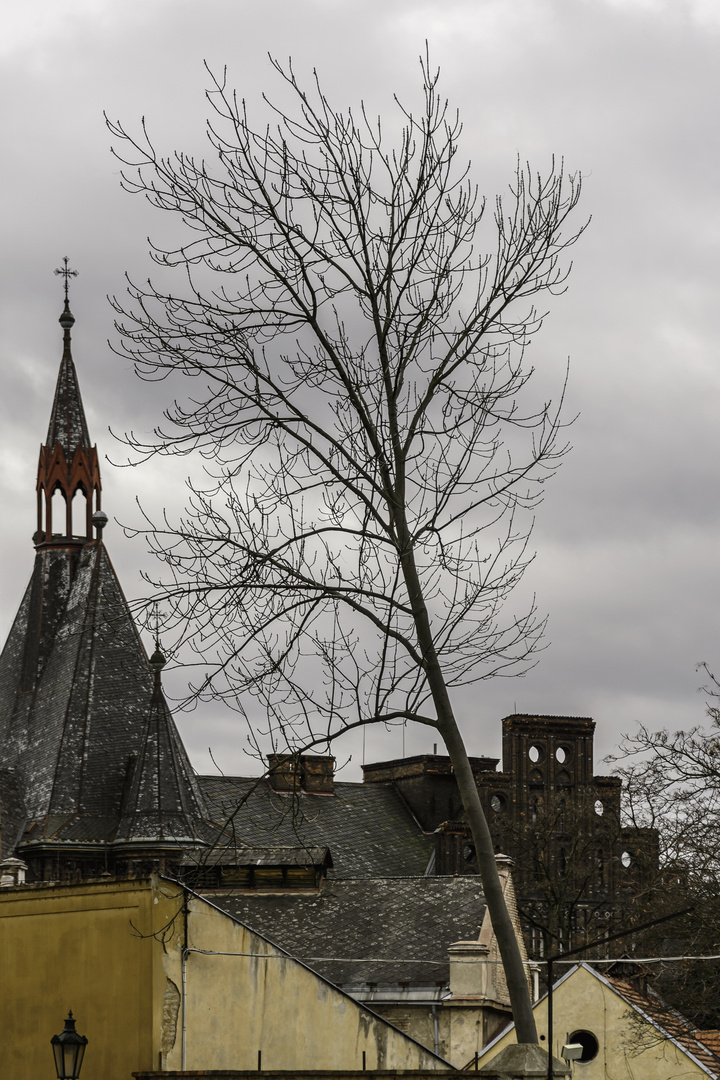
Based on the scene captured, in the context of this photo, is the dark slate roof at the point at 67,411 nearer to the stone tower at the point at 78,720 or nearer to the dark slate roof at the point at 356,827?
the stone tower at the point at 78,720

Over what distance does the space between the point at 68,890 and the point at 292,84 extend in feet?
24.3

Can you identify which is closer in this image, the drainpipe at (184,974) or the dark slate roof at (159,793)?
the drainpipe at (184,974)

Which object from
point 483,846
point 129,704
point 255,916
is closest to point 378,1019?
point 483,846

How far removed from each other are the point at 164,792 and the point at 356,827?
51.1 feet

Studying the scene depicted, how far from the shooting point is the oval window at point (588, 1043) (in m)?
28.6

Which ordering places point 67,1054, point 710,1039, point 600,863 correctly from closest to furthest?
1. point 67,1054
2. point 710,1039
3. point 600,863

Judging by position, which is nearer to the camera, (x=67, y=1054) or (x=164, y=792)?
(x=67, y=1054)

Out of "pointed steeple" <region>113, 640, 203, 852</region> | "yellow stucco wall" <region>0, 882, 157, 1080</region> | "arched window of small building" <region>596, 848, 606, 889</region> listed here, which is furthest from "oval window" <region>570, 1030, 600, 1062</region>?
"arched window of small building" <region>596, 848, 606, 889</region>

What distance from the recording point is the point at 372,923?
1287 inches

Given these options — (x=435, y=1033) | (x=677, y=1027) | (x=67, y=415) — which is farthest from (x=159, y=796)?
(x=677, y=1027)

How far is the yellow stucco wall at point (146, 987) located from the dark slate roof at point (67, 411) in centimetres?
4374

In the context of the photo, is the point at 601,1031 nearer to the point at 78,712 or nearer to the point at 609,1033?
the point at 609,1033

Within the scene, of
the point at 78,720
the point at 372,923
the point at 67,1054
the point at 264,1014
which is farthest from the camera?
the point at 78,720

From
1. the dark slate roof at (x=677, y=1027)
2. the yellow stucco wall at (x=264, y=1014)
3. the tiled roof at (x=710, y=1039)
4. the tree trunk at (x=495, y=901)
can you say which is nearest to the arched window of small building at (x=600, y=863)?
the tiled roof at (x=710, y=1039)
